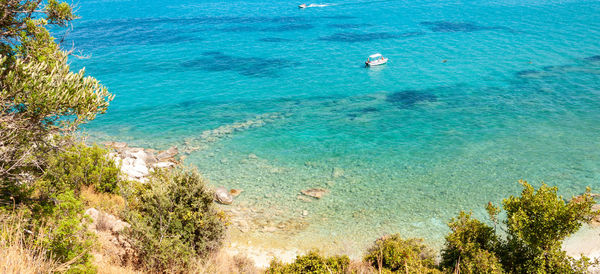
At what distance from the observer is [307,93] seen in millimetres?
43125

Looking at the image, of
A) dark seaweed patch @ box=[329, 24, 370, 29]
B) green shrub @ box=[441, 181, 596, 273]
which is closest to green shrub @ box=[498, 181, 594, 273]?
green shrub @ box=[441, 181, 596, 273]

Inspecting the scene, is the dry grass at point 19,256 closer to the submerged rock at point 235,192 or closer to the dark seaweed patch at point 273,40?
the submerged rock at point 235,192

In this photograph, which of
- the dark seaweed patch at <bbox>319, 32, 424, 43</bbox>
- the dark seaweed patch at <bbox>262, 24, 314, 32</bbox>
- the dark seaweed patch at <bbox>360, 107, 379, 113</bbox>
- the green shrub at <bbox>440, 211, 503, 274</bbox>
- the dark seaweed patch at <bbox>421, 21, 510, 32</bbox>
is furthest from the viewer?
the dark seaweed patch at <bbox>262, 24, 314, 32</bbox>

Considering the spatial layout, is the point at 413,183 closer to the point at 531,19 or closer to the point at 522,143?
the point at 522,143

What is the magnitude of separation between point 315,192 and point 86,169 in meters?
12.8

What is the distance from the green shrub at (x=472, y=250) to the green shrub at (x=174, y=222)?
28.7ft

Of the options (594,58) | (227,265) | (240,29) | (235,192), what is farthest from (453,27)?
(227,265)

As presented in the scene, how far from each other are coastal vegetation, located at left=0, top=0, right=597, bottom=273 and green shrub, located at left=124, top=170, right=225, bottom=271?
4 centimetres

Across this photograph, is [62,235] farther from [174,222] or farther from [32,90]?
[174,222]

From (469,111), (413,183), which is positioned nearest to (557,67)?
(469,111)

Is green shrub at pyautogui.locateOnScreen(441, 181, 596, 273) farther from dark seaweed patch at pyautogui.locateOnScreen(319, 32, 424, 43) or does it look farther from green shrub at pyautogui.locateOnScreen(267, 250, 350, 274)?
dark seaweed patch at pyautogui.locateOnScreen(319, 32, 424, 43)

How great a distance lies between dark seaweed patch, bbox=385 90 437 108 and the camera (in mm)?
38906

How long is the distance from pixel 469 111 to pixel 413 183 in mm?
16168

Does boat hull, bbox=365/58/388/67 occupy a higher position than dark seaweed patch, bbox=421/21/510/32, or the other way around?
dark seaweed patch, bbox=421/21/510/32
